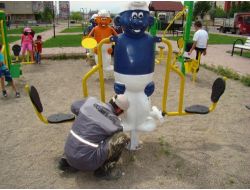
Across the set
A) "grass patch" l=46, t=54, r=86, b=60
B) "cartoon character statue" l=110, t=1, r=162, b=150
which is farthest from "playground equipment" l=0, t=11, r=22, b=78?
"cartoon character statue" l=110, t=1, r=162, b=150

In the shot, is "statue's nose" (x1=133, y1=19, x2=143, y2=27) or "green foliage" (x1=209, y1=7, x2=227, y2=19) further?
"green foliage" (x1=209, y1=7, x2=227, y2=19)

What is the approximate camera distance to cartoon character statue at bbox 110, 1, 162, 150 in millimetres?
2918

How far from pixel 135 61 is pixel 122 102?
0.45m

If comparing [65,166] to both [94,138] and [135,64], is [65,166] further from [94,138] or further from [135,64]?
[135,64]

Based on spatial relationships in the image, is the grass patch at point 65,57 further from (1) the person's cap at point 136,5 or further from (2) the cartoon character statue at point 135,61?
(1) the person's cap at point 136,5

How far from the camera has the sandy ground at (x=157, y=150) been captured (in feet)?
9.15

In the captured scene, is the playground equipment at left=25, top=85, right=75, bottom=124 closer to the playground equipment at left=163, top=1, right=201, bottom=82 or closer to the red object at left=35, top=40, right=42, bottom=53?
the playground equipment at left=163, top=1, right=201, bottom=82

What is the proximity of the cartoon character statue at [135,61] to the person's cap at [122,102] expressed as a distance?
0.17m

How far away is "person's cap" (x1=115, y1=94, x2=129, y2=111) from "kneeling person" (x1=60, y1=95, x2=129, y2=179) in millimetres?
192

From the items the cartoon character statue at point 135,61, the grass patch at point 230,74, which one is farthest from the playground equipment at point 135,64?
the grass patch at point 230,74

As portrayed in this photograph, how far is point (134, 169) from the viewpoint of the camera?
2988 millimetres

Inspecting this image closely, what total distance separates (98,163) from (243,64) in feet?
25.4

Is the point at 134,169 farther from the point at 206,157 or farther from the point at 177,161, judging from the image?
the point at 206,157

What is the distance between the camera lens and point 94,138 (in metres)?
2.55
